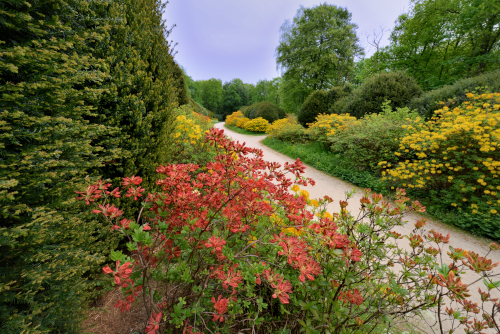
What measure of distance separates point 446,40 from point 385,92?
10.9 m

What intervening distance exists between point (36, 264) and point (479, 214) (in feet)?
20.3

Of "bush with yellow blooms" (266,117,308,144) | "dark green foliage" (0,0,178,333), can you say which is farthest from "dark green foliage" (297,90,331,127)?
"dark green foliage" (0,0,178,333)

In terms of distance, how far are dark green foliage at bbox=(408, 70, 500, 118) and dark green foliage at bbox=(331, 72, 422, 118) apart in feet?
2.64

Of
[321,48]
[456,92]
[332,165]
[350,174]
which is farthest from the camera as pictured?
[321,48]

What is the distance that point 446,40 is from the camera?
44.4ft

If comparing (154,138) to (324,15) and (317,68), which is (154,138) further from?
(324,15)

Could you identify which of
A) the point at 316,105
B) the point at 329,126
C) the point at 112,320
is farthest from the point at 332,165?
the point at 316,105

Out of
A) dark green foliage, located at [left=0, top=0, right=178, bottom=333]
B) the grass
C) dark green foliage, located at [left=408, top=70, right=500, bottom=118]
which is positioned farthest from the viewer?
dark green foliage, located at [left=408, top=70, right=500, bottom=118]

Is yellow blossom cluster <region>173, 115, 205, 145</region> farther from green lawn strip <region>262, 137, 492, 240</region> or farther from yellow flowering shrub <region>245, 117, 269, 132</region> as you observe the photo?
yellow flowering shrub <region>245, 117, 269, 132</region>

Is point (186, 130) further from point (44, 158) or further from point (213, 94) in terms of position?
point (213, 94)

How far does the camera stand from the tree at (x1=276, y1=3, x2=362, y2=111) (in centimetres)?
1764

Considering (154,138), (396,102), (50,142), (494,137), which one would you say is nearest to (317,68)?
(396,102)

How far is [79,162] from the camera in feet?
4.64

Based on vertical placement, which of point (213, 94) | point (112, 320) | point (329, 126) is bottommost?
Result: point (112, 320)
